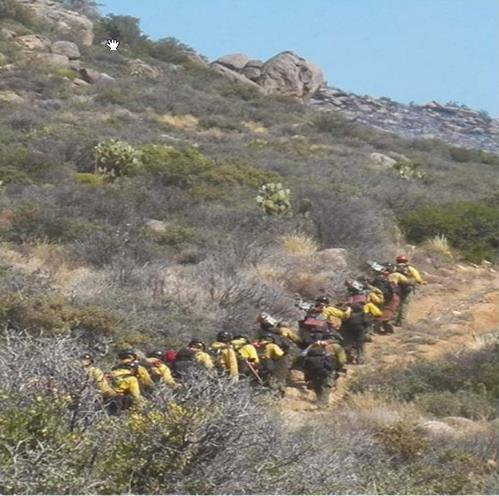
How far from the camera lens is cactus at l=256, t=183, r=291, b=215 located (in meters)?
20.0

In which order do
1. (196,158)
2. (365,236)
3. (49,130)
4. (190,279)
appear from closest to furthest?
(190,279), (365,236), (196,158), (49,130)

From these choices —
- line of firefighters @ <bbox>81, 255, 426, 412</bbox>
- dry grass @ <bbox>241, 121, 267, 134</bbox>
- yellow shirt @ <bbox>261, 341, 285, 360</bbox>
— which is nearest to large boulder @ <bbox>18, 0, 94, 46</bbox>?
dry grass @ <bbox>241, 121, 267, 134</bbox>

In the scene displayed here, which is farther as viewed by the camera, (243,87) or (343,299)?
(243,87)

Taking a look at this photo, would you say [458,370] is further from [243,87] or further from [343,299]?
[243,87]

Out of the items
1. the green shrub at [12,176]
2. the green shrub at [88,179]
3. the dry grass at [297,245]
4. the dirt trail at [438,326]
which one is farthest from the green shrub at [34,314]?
the green shrub at [88,179]

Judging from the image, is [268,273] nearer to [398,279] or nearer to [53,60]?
[398,279]

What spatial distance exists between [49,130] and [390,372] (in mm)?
17709

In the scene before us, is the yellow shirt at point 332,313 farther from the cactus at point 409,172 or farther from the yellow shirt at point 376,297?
the cactus at point 409,172

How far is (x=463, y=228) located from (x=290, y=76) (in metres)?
35.2

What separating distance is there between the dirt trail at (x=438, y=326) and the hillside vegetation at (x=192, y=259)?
0.78 m

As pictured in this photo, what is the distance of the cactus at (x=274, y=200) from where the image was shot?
2000 cm

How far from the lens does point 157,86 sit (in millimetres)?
45031

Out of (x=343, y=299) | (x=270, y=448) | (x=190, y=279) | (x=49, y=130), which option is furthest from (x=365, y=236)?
(x=270, y=448)

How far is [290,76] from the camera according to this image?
55.3m
